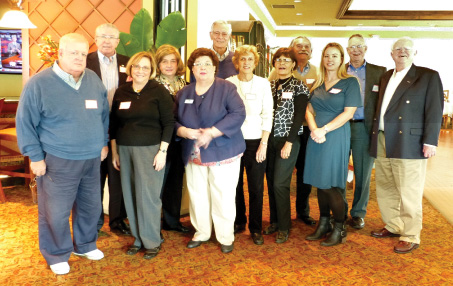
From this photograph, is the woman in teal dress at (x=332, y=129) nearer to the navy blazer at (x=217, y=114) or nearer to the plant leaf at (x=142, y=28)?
the navy blazer at (x=217, y=114)

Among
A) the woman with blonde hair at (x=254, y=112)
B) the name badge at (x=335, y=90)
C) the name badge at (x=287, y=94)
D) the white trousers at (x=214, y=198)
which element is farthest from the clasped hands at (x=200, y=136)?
the name badge at (x=335, y=90)

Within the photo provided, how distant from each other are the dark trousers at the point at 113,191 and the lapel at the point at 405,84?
2274mm

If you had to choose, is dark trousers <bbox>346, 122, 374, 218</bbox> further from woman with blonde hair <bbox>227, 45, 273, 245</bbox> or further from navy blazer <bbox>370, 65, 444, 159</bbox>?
woman with blonde hair <bbox>227, 45, 273, 245</bbox>

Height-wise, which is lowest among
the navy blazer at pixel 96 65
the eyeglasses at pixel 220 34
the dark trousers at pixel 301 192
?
the dark trousers at pixel 301 192

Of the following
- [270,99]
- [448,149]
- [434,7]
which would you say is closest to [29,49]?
[270,99]

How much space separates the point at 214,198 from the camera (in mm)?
2896

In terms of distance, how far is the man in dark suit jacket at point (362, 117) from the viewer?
340 cm

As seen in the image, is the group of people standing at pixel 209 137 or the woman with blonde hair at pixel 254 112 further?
the woman with blonde hair at pixel 254 112

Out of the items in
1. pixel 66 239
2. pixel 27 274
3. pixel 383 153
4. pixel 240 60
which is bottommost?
pixel 27 274

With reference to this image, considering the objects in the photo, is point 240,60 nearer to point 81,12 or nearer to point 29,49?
point 81,12

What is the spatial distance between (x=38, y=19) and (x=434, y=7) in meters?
11.7

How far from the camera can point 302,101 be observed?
296 cm

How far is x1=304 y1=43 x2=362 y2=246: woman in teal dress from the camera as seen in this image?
9.62 feet

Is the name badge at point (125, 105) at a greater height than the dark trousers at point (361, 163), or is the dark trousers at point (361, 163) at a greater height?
the name badge at point (125, 105)
